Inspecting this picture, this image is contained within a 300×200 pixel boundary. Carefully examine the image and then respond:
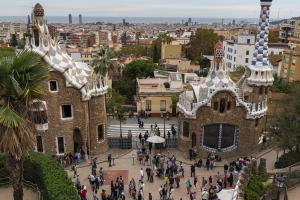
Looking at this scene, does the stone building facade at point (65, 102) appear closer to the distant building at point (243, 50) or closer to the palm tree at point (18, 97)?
the palm tree at point (18, 97)

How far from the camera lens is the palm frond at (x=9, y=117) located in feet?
38.9

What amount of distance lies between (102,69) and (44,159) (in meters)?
13.4

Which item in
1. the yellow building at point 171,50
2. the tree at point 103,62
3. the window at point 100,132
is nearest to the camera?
the window at point 100,132

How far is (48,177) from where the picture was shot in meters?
19.8

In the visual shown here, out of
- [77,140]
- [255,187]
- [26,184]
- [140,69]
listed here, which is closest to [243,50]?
A: [140,69]

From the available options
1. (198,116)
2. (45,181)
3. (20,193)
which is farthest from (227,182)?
(20,193)

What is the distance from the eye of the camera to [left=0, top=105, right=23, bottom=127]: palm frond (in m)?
11.8

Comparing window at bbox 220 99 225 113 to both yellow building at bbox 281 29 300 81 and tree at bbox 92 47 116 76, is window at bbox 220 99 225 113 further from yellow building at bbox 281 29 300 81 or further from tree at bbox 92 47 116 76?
yellow building at bbox 281 29 300 81

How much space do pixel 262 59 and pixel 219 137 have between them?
8159 mm

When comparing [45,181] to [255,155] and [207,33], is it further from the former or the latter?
[207,33]

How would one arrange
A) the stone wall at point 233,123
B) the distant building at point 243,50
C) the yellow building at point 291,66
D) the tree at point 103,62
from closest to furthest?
1. the stone wall at point 233,123
2. the tree at point 103,62
3. the yellow building at point 291,66
4. the distant building at point 243,50

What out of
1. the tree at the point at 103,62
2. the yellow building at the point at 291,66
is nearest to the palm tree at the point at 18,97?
the tree at the point at 103,62

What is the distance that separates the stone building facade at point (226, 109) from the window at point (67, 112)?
9.82m

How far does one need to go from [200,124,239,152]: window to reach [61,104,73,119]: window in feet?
38.1
